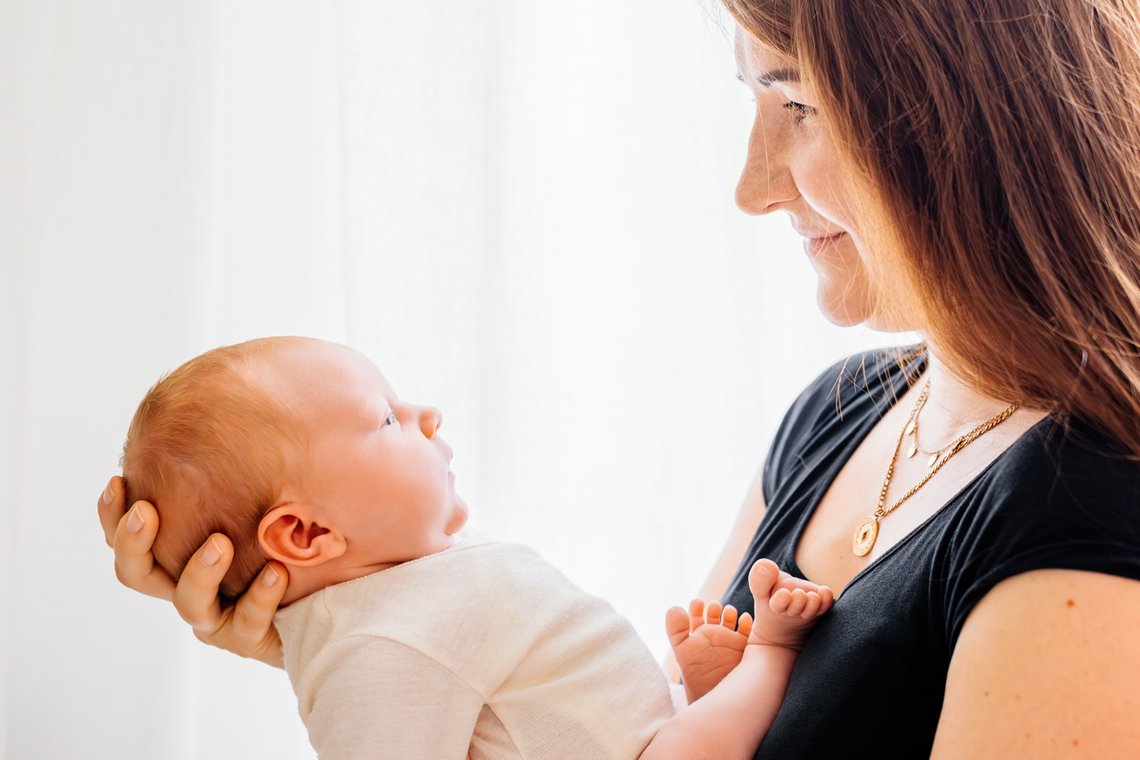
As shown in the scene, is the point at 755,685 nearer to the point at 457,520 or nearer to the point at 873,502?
the point at 873,502

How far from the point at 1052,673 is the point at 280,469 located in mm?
764

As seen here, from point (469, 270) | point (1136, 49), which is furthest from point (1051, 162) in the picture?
point (469, 270)

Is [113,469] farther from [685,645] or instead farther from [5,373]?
[685,645]

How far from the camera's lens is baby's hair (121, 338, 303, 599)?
3.67ft

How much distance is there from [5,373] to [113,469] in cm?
25

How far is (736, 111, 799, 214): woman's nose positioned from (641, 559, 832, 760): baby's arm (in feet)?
1.48

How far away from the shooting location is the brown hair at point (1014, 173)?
35.7 inches

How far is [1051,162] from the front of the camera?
3.02 ft

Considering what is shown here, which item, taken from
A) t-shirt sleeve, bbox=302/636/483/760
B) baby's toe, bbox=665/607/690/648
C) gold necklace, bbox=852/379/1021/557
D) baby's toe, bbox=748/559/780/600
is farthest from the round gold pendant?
t-shirt sleeve, bbox=302/636/483/760

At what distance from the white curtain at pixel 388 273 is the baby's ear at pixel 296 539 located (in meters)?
0.78

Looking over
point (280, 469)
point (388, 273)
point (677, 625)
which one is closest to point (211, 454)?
point (280, 469)

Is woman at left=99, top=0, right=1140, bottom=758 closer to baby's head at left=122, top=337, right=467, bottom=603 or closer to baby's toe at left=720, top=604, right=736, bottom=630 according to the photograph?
baby's head at left=122, top=337, right=467, bottom=603

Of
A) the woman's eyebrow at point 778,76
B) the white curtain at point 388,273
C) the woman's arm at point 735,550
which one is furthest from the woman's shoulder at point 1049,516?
the white curtain at point 388,273

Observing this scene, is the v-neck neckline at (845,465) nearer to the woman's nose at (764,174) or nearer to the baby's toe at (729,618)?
the baby's toe at (729,618)
